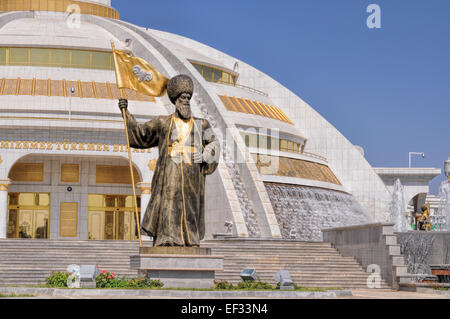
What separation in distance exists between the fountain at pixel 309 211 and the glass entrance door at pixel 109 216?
6.20 meters

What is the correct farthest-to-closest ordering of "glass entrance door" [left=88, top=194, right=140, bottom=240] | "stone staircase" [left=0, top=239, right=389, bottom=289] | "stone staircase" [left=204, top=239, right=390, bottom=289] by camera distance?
"glass entrance door" [left=88, top=194, right=140, bottom=240]
"stone staircase" [left=204, top=239, right=390, bottom=289]
"stone staircase" [left=0, top=239, right=389, bottom=289]

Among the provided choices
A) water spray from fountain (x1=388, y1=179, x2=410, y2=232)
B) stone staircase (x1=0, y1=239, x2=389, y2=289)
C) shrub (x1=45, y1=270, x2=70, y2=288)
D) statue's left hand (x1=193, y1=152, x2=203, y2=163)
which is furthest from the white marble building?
statue's left hand (x1=193, y1=152, x2=203, y2=163)

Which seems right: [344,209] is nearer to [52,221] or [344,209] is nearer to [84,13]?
[52,221]

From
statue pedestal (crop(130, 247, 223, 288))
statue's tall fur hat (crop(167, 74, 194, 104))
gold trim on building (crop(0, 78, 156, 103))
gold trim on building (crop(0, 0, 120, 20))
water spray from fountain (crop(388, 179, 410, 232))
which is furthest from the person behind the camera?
gold trim on building (crop(0, 0, 120, 20))

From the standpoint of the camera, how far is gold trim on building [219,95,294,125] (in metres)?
40.6

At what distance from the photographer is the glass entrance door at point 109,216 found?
36000mm

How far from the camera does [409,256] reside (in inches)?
1009

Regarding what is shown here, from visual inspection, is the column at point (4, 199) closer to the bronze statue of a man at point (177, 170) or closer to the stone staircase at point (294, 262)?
the stone staircase at point (294, 262)

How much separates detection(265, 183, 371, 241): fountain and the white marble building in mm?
66

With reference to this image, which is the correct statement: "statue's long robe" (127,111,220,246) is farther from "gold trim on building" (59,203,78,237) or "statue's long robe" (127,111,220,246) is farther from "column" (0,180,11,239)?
"gold trim on building" (59,203,78,237)

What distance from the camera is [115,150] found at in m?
32.8

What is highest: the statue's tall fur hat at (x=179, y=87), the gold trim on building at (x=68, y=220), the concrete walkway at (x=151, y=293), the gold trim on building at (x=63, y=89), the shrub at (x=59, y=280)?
the gold trim on building at (x=63, y=89)

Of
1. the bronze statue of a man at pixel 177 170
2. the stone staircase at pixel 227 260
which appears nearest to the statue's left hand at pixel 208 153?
the bronze statue of a man at pixel 177 170
